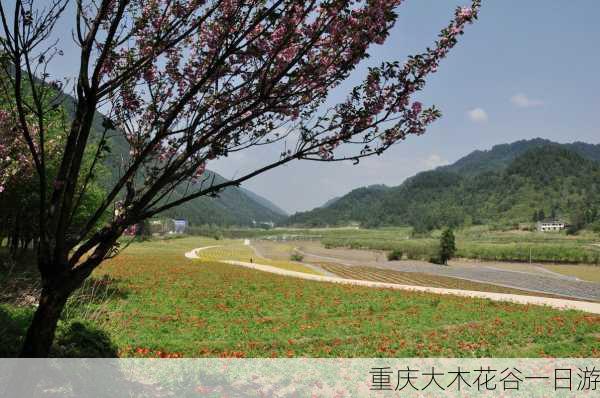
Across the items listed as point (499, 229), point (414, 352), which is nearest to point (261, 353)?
point (414, 352)

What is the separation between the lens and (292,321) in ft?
50.0

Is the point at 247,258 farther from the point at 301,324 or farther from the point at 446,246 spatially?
the point at 301,324

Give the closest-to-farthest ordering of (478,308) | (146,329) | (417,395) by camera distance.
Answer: (417,395), (146,329), (478,308)

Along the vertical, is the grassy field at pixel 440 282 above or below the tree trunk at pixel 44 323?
below

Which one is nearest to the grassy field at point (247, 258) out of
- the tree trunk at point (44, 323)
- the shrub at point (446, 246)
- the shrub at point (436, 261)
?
the shrub at point (436, 261)

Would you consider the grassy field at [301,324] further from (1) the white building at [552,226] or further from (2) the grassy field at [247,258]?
(1) the white building at [552,226]

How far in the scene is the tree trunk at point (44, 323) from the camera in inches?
175

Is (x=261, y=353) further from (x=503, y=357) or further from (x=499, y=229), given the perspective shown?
(x=499, y=229)

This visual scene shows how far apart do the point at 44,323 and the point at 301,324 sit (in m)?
10.7

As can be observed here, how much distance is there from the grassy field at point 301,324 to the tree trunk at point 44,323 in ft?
4.68

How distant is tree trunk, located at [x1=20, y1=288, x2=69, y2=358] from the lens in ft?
14.6

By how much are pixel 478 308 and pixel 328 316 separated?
6592mm

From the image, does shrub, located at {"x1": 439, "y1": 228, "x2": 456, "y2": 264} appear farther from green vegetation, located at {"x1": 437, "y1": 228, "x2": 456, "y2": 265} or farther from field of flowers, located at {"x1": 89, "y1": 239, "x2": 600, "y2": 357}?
field of flowers, located at {"x1": 89, "y1": 239, "x2": 600, "y2": 357}

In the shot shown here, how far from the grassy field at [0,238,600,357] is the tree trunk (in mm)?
1427
